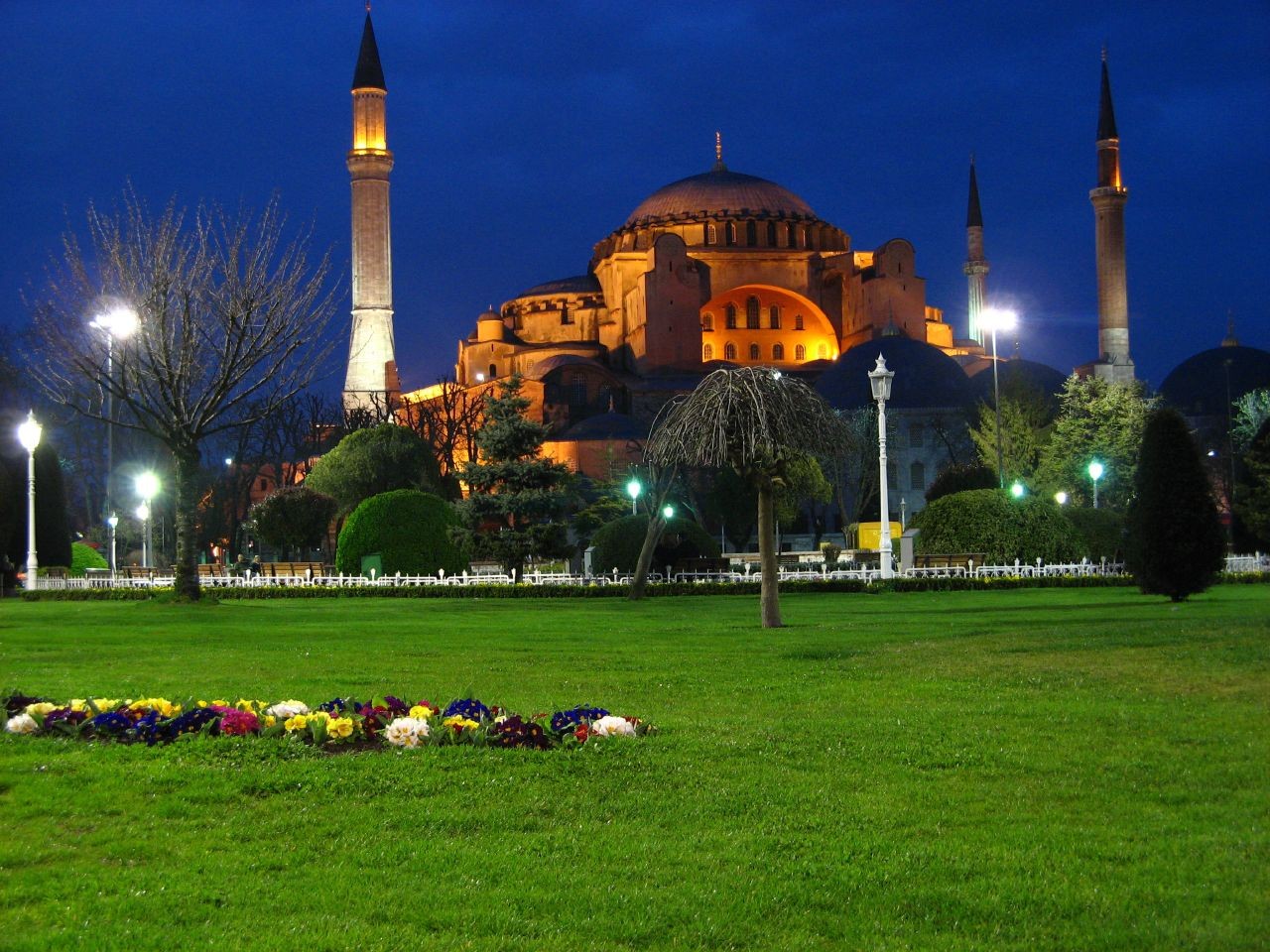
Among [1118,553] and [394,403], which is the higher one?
[394,403]

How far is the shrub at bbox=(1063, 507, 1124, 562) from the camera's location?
31781 millimetres

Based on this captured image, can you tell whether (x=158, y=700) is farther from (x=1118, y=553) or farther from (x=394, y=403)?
(x=394, y=403)

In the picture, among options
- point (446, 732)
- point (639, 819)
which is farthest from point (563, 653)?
point (639, 819)

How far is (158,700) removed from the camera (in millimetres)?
8430

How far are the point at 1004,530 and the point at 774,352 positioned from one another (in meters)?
50.7

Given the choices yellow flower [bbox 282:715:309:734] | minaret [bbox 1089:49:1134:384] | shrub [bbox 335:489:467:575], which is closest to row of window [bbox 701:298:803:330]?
minaret [bbox 1089:49:1134:384]

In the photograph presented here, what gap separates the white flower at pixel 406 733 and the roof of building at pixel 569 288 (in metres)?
77.6

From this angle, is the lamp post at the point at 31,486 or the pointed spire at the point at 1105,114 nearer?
the lamp post at the point at 31,486

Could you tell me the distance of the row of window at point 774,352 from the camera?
261 ft

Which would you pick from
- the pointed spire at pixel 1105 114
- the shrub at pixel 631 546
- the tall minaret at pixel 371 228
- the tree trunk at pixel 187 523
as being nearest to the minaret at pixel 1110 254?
the pointed spire at pixel 1105 114

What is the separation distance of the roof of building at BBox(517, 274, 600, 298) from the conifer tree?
53.7 meters

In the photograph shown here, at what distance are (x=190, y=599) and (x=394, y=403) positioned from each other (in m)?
46.8

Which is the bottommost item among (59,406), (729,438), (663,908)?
(663,908)

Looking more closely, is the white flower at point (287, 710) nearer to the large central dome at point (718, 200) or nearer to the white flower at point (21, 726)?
the white flower at point (21, 726)
